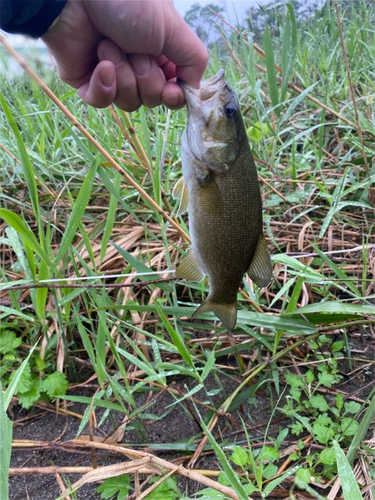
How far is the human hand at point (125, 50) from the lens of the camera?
145 cm

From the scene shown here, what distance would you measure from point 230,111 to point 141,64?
0.39m

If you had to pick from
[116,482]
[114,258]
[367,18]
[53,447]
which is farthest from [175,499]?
[367,18]

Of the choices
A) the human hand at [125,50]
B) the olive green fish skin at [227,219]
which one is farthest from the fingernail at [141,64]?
the olive green fish skin at [227,219]

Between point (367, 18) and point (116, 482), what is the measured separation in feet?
14.3

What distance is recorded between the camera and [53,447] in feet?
5.12

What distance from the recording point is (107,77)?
154 centimetres

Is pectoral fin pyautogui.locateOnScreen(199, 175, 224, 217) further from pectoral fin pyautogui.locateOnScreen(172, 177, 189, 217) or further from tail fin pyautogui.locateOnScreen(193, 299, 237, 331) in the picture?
tail fin pyautogui.locateOnScreen(193, 299, 237, 331)

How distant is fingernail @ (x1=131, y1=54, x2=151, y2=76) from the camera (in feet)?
5.30

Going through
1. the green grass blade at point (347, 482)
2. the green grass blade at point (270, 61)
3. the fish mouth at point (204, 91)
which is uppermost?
the fish mouth at point (204, 91)

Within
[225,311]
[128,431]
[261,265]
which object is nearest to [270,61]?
[261,265]

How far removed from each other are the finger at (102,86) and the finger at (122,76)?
2.6 inches

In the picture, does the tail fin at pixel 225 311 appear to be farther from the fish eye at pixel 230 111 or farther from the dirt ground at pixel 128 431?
the fish eye at pixel 230 111

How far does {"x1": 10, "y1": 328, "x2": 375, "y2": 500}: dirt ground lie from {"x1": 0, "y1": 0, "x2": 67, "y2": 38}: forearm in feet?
4.76

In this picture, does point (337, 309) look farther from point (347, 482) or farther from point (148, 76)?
point (148, 76)
